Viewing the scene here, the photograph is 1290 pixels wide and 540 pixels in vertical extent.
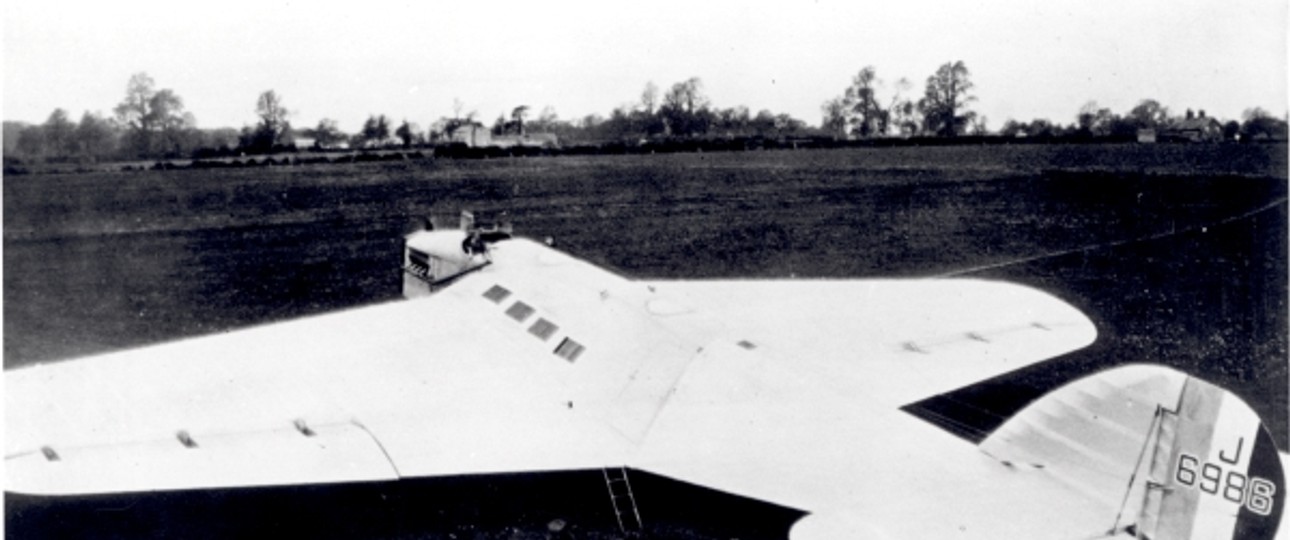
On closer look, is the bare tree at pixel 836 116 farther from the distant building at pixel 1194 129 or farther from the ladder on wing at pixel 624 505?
the ladder on wing at pixel 624 505

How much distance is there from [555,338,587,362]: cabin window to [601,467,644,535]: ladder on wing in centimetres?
117

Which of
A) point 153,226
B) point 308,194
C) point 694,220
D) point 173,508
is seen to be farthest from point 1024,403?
point 308,194

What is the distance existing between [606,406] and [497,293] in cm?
289

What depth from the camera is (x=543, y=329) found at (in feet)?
27.8

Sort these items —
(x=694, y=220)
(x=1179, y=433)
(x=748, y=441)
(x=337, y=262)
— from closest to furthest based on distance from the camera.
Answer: (x=1179, y=433) < (x=748, y=441) < (x=337, y=262) < (x=694, y=220)

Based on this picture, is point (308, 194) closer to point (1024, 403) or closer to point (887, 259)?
point (887, 259)

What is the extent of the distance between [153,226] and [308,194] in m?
9.97

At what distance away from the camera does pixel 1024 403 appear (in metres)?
9.45

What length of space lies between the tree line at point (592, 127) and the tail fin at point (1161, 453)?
10765 mm

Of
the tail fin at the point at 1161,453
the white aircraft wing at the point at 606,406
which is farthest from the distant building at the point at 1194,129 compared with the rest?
the tail fin at the point at 1161,453

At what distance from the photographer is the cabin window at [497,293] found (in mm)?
9474

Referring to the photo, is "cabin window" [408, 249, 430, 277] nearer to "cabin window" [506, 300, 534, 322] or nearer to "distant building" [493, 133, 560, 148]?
"cabin window" [506, 300, 534, 322]

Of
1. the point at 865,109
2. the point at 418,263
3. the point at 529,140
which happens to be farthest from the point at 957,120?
the point at 418,263

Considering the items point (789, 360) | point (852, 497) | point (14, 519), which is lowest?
point (14, 519)
